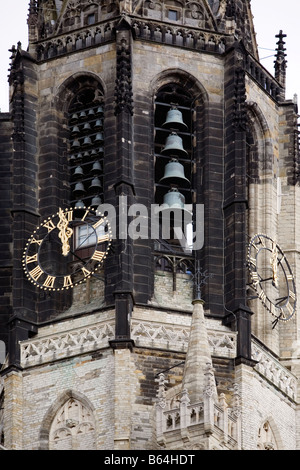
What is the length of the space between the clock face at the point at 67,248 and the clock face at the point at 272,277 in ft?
15.0

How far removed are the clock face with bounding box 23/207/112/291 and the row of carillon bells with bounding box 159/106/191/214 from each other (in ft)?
7.41

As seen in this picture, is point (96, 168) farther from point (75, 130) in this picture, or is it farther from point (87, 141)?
point (75, 130)

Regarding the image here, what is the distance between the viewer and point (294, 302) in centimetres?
10519

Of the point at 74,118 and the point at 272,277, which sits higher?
the point at 74,118

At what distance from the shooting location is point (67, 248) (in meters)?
103

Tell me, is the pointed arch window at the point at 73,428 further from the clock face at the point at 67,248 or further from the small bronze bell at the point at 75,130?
the small bronze bell at the point at 75,130

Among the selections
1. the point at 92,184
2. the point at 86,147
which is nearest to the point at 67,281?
the point at 92,184

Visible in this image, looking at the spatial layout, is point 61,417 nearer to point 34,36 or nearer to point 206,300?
point 206,300

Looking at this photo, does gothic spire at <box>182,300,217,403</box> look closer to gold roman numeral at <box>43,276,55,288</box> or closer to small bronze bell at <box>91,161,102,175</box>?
gold roman numeral at <box>43,276,55,288</box>

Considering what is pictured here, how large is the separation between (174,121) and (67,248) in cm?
522

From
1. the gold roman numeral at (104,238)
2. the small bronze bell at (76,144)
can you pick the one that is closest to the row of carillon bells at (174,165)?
the gold roman numeral at (104,238)

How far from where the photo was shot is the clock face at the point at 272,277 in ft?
342

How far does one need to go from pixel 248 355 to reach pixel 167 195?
19.3 feet

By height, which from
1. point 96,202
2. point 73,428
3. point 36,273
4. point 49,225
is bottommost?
point 73,428
